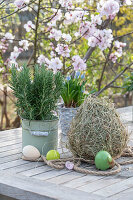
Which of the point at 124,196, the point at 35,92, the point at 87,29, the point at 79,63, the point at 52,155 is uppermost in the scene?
the point at 87,29

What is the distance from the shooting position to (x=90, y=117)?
78.7 inches

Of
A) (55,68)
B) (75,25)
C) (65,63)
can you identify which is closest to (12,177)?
(55,68)

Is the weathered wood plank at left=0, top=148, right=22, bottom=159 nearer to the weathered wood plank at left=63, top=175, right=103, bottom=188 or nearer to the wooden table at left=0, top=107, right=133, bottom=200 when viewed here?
the wooden table at left=0, top=107, right=133, bottom=200

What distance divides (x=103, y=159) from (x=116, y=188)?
0.25m

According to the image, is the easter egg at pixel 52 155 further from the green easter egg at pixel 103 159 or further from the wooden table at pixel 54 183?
the green easter egg at pixel 103 159

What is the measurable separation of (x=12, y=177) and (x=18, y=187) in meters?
0.14

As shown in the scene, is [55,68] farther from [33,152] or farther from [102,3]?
[33,152]

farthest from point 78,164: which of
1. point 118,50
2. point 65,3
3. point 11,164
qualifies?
point 118,50

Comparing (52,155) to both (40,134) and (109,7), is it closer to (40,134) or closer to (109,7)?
(40,134)

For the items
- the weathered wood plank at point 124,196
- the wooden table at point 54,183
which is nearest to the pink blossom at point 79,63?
the wooden table at point 54,183

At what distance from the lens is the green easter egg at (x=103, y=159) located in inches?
74.6

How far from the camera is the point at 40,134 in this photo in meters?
2.13

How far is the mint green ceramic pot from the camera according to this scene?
7.03ft

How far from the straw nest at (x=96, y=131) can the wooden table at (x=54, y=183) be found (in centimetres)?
15
